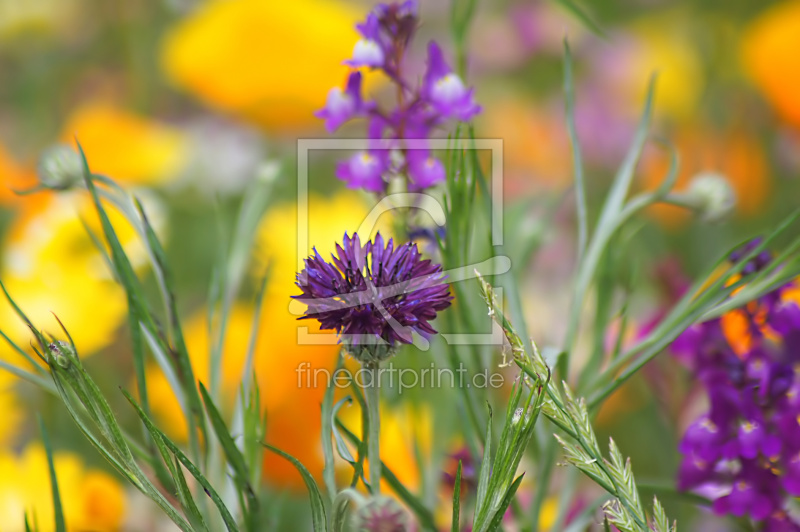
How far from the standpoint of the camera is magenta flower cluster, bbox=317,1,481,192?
0.31m

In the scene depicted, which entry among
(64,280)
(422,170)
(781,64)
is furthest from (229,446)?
(781,64)

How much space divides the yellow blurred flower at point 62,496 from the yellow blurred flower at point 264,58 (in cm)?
39

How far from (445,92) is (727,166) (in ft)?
1.93

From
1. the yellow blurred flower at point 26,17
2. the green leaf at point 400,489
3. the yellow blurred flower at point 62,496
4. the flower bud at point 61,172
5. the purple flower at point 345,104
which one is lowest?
the yellow blurred flower at point 62,496

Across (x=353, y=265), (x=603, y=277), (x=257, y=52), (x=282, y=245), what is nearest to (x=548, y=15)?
(x=257, y=52)

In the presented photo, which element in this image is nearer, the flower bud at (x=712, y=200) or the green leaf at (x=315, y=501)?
the green leaf at (x=315, y=501)

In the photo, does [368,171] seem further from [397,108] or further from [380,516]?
[380,516]

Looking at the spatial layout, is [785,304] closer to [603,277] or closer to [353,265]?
[603,277]

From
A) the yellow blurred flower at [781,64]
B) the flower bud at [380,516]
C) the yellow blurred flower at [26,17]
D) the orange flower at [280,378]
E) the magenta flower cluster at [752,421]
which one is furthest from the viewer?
the yellow blurred flower at [26,17]

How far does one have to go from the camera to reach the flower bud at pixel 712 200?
361mm

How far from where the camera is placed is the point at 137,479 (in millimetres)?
234

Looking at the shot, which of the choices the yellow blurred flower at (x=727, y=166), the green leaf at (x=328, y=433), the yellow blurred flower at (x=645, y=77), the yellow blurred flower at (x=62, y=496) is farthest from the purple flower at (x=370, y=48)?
the yellow blurred flower at (x=645, y=77)

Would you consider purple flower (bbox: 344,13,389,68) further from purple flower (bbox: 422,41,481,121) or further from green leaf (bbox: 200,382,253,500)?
green leaf (bbox: 200,382,253,500)

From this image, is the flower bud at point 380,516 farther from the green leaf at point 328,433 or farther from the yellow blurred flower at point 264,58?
the yellow blurred flower at point 264,58
